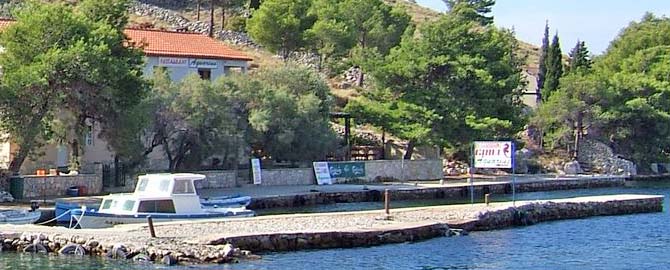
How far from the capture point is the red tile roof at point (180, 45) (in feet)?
235

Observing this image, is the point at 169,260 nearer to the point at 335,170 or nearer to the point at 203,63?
the point at 335,170

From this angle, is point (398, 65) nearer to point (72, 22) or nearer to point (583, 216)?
point (583, 216)

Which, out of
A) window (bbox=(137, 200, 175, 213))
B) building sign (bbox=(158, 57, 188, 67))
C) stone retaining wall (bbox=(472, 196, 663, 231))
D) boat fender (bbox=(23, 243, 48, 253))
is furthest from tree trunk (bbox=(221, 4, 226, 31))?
boat fender (bbox=(23, 243, 48, 253))

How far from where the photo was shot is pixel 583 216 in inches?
2233

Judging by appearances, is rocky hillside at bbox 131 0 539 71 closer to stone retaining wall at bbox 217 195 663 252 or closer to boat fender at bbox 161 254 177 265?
stone retaining wall at bbox 217 195 663 252

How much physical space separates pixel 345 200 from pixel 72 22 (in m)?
18.1

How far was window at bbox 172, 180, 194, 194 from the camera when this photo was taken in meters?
45.5

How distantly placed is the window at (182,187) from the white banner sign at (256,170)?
1843 cm

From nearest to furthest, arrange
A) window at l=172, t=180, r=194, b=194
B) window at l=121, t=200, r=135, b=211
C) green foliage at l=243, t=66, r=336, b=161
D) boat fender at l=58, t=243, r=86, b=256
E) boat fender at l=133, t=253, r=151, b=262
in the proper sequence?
boat fender at l=133, t=253, r=151, b=262
boat fender at l=58, t=243, r=86, b=256
window at l=121, t=200, r=135, b=211
window at l=172, t=180, r=194, b=194
green foliage at l=243, t=66, r=336, b=161

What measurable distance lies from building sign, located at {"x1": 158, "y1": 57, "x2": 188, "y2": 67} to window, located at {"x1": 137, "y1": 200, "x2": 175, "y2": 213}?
26890 millimetres

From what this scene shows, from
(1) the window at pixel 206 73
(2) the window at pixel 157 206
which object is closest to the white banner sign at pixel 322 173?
(1) the window at pixel 206 73

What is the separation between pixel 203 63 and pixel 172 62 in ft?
8.44

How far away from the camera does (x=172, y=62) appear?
2820 inches

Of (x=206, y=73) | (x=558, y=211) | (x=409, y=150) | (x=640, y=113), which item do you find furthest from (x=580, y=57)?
(x=558, y=211)
